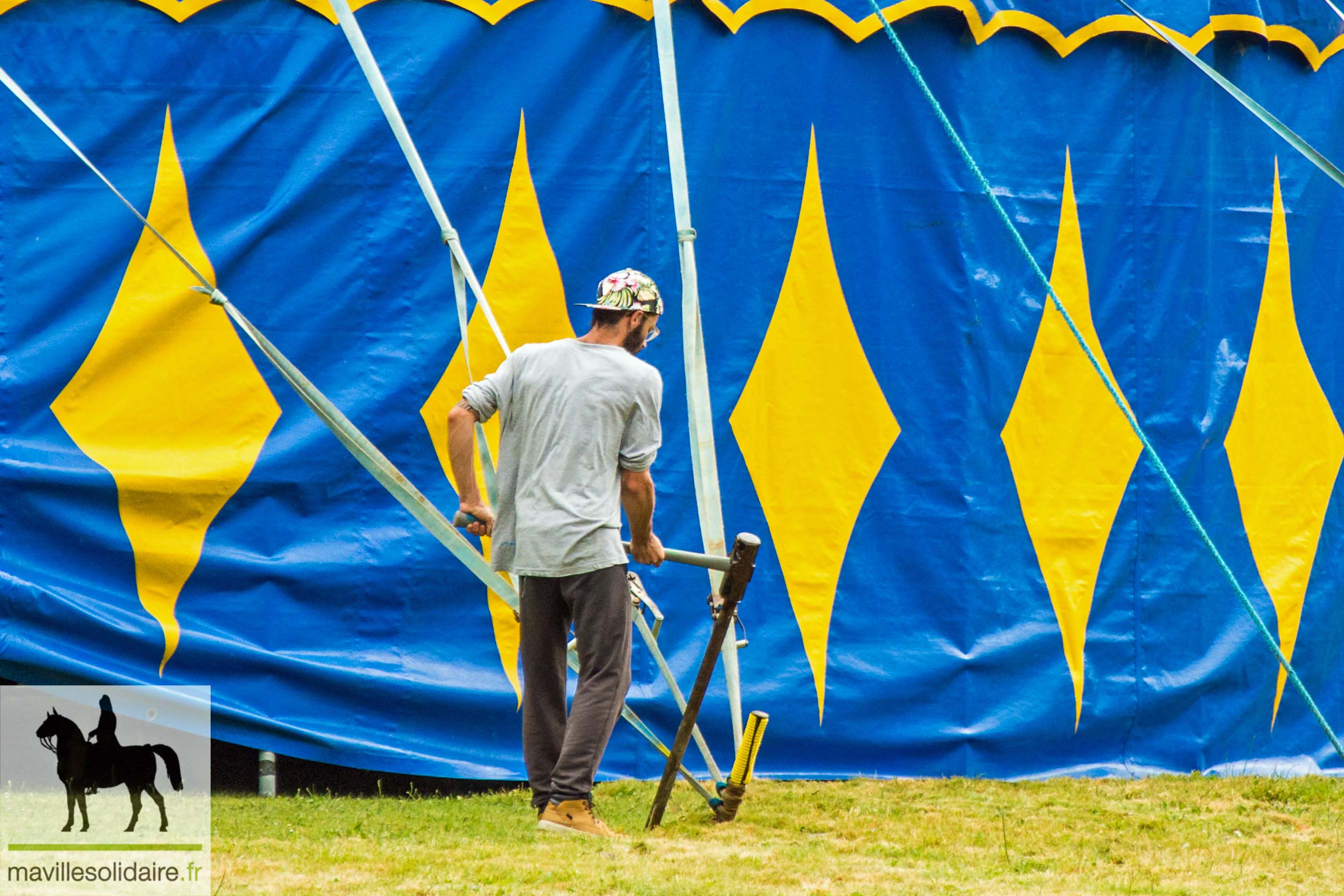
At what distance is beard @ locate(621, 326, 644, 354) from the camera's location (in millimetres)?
3256

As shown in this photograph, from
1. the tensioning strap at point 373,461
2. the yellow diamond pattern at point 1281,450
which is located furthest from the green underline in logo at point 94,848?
the yellow diamond pattern at point 1281,450

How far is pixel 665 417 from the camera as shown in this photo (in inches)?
164

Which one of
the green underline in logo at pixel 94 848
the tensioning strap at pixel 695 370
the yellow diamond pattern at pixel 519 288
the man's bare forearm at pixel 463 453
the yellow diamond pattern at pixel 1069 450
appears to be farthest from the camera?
the yellow diamond pattern at pixel 1069 450

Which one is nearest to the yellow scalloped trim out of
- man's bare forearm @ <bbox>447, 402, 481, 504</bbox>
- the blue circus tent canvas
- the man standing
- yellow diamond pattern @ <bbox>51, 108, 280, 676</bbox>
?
the blue circus tent canvas

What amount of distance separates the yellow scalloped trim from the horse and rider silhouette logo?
6.33 ft

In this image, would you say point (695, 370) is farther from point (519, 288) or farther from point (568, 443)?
point (519, 288)

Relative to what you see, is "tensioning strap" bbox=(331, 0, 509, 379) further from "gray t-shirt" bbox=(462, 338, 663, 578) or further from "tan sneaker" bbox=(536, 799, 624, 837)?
"tan sneaker" bbox=(536, 799, 624, 837)

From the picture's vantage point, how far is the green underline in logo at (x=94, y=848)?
9.16ft

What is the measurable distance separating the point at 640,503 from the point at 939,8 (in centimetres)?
199

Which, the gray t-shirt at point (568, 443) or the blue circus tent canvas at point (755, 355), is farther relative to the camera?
the blue circus tent canvas at point (755, 355)

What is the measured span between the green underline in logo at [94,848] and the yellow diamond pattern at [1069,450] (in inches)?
101

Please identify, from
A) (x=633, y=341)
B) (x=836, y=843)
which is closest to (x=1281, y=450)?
(x=836, y=843)

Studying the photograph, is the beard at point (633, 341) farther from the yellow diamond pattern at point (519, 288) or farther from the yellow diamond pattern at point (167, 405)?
the yellow diamond pattern at point (167, 405)

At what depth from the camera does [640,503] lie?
3.20m
